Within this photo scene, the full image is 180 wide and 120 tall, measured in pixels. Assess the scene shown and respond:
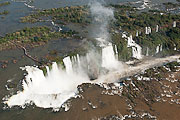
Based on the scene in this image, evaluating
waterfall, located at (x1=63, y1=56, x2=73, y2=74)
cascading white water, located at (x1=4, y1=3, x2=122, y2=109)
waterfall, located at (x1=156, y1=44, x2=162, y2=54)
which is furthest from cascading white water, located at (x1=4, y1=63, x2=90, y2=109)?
waterfall, located at (x1=156, y1=44, x2=162, y2=54)

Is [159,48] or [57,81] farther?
[159,48]

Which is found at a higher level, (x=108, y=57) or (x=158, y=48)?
(x=158, y=48)

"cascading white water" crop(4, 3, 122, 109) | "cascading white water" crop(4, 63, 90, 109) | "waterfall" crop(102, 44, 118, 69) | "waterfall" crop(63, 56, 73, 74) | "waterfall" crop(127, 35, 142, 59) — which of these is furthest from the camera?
"waterfall" crop(127, 35, 142, 59)

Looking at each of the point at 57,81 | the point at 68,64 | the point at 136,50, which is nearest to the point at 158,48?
the point at 136,50

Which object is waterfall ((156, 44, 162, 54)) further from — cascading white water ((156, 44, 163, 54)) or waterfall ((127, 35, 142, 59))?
waterfall ((127, 35, 142, 59))

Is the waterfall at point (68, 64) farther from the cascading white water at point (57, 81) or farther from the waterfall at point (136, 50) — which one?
the waterfall at point (136, 50)

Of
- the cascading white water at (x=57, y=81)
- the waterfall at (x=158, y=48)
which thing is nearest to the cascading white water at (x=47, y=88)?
the cascading white water at (x=57, y=81)

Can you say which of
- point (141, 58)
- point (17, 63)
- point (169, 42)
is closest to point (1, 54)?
point (17, 63)

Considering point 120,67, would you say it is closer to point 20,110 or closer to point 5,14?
point 20,110

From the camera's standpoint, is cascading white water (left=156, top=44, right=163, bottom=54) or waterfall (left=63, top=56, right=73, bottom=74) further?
cascading white water (left=156, top=44, right=163, bottom=54)

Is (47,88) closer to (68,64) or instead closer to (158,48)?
(68,64)

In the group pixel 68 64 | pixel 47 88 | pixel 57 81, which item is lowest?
pixel 47 88
